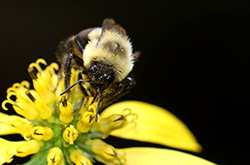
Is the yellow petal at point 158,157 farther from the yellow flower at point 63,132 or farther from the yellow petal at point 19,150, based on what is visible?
the yellow petal at point 19,150

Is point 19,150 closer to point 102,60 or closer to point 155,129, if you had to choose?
point 102,60

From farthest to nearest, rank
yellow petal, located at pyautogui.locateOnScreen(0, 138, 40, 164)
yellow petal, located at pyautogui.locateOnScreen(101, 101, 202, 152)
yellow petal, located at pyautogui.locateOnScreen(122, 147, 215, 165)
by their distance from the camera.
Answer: yellow petal, located at pyautogui.locateOnScreen(101, 101, 202, 152), yellow petal, located at pyautogui.locateOnScreen(122, 147, 215, 165), yellow petal, located at pyautogui.locateOnScreen(0, 138, 40, 164)

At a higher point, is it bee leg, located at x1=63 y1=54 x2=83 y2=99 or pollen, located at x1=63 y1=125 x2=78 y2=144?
bee leg, located at x1=63 y1=54 x2=83 y2=99

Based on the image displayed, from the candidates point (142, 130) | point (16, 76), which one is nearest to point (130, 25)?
point (16, 76)

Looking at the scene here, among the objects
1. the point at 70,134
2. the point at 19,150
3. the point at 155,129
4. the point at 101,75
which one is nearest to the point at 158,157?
the point at 155,129

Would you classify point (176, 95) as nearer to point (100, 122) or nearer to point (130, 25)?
point (130, 25)

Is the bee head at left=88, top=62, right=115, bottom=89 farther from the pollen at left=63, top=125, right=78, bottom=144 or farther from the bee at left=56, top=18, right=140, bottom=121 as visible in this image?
the pollen at left=63, top=125, right=78, bottom=144

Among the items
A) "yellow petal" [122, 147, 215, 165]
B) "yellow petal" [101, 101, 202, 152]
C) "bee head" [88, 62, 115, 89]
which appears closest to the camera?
"bee head" [88, 62, 115, 89]

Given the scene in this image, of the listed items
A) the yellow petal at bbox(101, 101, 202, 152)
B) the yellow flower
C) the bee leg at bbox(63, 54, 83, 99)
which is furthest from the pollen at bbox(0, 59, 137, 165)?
the yellow petal at bbox(101, 101, 202, 152)
